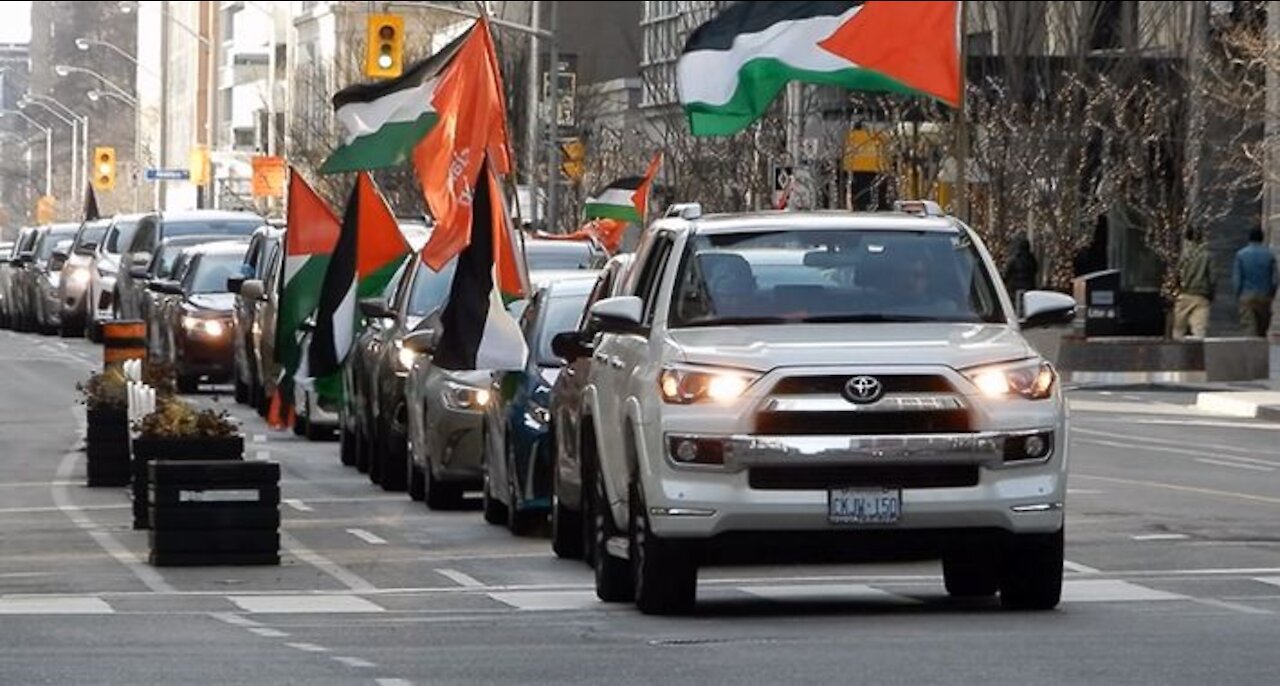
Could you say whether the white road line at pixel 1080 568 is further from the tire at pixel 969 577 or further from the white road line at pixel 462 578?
the white road line at pixel 462 578

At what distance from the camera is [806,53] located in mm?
25984

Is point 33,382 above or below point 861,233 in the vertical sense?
below

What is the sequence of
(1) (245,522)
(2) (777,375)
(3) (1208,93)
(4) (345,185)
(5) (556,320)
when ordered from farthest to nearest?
1. (4) (345,185)
2. (3) (1208,93)
3. (5) (556,320)
4. (1) (245,522)
5. (2) (777,375)

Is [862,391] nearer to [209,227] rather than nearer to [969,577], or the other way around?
[969,577]

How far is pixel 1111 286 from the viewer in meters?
48.9

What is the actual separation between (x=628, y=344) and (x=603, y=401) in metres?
0.33

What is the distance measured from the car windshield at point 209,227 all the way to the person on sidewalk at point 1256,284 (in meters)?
13.8

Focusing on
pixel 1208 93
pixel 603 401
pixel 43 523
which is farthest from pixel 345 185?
pixel 603 401

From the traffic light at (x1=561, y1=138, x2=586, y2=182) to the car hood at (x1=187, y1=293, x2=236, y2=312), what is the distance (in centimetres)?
2547

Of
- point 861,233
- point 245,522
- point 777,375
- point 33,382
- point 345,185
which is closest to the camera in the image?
point 777,375

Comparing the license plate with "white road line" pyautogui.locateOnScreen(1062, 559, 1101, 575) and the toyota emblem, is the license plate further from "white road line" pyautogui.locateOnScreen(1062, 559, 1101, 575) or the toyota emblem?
"white road line" pyautogui.locateOnScreen(1062, 559, 1101, 575)

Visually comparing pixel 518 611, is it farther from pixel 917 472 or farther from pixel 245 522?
pixel 245 522

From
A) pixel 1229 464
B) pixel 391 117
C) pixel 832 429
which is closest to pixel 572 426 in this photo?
pixel 832 429

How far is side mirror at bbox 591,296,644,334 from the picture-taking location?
53.9ft
